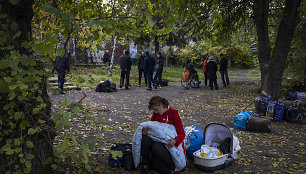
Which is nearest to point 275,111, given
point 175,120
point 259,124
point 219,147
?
point 259,124

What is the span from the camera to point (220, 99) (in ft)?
43.7

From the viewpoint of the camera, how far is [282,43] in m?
11.1

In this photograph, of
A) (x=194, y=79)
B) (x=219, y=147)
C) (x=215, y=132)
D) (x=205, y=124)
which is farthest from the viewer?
(x=194, y=79)

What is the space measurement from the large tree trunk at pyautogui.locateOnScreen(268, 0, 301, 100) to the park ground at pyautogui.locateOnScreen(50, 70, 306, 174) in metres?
1.51

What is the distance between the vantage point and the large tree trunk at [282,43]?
35.9 feet

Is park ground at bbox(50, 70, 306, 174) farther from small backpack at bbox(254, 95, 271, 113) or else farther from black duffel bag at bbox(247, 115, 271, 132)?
small backpack at bbox(254, 95, 271, 113)

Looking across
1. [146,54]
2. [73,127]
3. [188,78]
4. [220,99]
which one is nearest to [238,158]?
[73,127]

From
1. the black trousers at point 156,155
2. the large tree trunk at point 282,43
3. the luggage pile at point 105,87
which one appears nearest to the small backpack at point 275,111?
the large tree trunk at point 282,43

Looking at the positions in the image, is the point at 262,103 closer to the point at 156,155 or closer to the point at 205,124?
the point at 205,124

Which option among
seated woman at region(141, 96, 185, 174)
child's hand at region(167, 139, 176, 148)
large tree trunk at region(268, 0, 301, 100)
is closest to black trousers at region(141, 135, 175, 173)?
seated woman at region(141, 96, 185, 174)

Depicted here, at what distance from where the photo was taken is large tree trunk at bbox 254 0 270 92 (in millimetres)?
11772

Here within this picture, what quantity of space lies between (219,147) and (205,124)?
3.30 m

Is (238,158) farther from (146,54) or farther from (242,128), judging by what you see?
(146,54)

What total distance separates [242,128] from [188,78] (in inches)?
347
